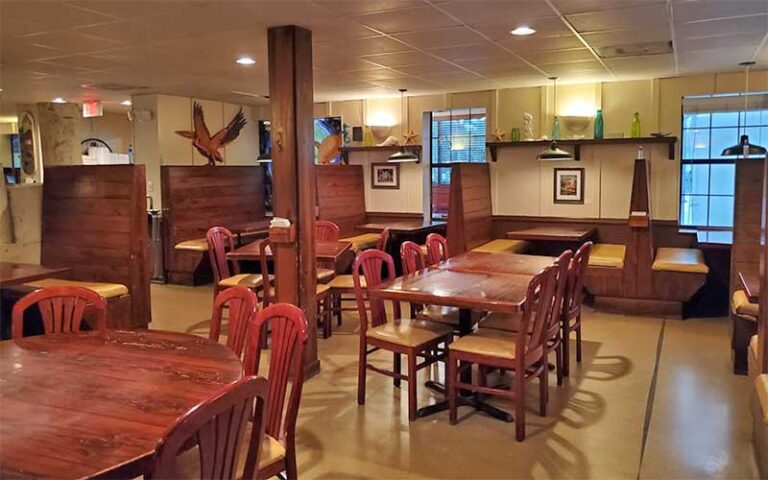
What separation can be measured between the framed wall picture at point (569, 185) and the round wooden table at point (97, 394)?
18.3 feet

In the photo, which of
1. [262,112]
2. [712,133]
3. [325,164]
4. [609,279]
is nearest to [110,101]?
[262,112]

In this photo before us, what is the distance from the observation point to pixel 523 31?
4336 millimetres

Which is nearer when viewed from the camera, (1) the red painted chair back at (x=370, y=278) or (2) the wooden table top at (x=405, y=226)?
(1) the red painted chair back at (x=370, y=278)

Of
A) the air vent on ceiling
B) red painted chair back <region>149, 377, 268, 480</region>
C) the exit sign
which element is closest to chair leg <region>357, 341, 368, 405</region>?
red painted chair back <region>149, 377, 268, 480</region>

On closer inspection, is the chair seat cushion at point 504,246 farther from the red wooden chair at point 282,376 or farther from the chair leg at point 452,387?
the red wooden chair at point 282,376

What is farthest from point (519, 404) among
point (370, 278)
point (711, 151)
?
point (711, 151)

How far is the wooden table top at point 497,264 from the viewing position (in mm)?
4398

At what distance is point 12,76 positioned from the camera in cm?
629

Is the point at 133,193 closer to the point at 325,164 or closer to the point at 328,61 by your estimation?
the point at 328,61

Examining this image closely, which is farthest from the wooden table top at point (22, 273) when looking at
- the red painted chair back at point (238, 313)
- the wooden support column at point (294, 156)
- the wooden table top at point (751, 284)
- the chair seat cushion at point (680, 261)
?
the chair seat cushion at point (680, 261)

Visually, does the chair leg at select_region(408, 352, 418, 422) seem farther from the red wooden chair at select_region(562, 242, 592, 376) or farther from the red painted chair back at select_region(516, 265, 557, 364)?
the red wooden chair at select_region(562, 242, 592, 376)

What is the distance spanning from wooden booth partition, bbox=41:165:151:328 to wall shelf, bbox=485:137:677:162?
4.18 metres

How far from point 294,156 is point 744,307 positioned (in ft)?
10.4

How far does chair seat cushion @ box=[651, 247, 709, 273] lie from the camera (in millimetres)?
5656
